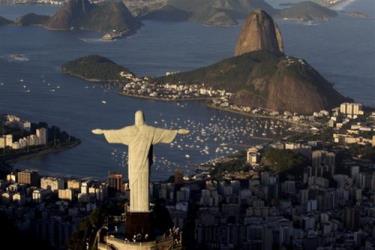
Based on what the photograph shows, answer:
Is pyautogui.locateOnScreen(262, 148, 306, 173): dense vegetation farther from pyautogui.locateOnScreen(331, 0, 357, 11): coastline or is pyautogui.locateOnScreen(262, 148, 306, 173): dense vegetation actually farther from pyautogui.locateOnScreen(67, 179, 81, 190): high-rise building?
pyautogui.locateOnScreen(331, 0, 357, 11): coastline

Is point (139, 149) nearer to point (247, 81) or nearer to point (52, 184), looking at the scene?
point (52, 184)

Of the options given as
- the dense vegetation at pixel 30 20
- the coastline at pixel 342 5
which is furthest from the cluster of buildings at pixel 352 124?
the coastline at pixel 342 5

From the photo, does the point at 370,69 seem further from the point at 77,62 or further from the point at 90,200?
the point at 90,200

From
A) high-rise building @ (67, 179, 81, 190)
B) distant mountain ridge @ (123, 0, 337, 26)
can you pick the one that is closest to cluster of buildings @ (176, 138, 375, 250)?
high-rise building @ (67, 179, 81, 190)

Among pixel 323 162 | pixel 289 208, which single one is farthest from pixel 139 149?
pixel 323 162

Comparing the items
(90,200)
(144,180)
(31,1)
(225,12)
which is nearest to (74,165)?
(90,200)
